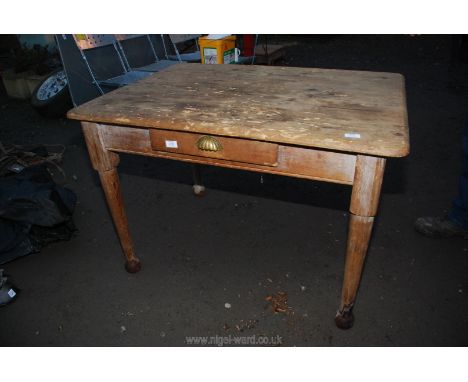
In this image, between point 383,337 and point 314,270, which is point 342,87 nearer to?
point 314,270

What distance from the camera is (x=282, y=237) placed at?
2.44 m

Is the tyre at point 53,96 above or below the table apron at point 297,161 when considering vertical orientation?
below

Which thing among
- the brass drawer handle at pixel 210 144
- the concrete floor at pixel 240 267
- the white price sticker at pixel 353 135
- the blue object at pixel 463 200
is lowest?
the concrete floor at pixel 240 267

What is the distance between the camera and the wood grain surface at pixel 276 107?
1.26 meters

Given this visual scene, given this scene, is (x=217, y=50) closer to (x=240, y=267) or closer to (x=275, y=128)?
(x=240, y=267)

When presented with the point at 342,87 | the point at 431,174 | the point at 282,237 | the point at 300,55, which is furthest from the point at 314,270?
the point at 300,55

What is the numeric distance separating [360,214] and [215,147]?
606 millimetres

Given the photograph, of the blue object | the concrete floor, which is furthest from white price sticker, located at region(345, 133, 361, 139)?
the blue object

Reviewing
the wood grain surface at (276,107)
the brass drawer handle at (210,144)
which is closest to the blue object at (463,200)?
the wood grain surface at (276,107)

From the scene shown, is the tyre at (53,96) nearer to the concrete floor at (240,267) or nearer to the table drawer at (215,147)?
the concrete floor at (240,267)

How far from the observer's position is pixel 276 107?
5.03 feet

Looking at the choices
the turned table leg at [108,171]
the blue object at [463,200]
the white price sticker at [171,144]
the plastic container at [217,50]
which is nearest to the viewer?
the white price sticker at [171,144]

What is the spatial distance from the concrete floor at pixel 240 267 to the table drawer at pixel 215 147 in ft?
2.96

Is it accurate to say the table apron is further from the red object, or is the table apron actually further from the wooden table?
the red object
